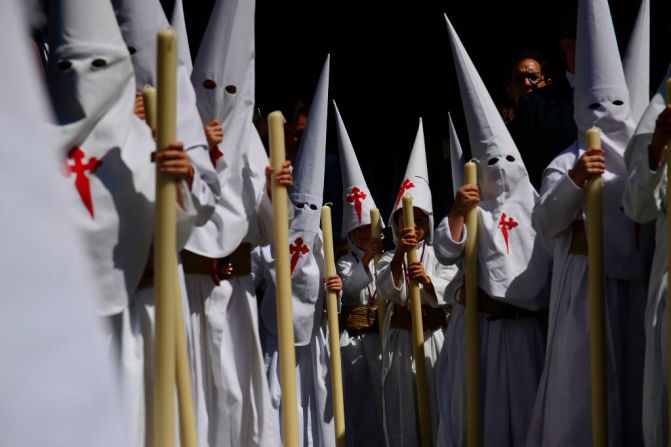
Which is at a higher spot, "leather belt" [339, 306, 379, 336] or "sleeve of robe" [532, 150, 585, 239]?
"sleeve of robe" [532, 150, 585, 239]

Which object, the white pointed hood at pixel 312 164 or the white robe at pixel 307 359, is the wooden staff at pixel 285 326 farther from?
the white robe at pixel 307 359

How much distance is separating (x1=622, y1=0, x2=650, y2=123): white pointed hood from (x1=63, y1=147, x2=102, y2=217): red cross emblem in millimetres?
2940

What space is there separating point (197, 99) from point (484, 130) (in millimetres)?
1617

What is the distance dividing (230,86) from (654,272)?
2.21 metres

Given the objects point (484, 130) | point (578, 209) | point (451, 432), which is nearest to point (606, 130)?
point (578, 209)

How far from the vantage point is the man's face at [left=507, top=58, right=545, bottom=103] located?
7.12 meters

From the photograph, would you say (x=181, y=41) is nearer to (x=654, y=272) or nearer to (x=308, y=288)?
(x=308, y=288)

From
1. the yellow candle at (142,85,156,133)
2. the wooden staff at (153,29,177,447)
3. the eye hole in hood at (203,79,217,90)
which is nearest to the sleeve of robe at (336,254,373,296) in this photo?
the eye hole in hood at (203,79,217,90)

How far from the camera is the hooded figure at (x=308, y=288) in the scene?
6332 millimetres

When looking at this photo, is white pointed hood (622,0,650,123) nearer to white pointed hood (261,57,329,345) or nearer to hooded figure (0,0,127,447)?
white pointed hood (261,57,329,345)

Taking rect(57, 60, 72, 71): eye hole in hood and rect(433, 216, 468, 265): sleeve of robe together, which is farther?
rect(433, 216, 468, 265): sleeve of robe

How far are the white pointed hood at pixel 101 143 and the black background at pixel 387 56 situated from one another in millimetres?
5772

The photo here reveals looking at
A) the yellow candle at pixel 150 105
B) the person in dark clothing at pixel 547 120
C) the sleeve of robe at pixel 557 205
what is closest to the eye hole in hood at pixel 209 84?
the yellow candle at pixel 150 105

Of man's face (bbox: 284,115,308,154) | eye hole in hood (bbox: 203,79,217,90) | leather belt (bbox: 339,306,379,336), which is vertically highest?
eye hole in hood (bbox: 203,79,217,90)
